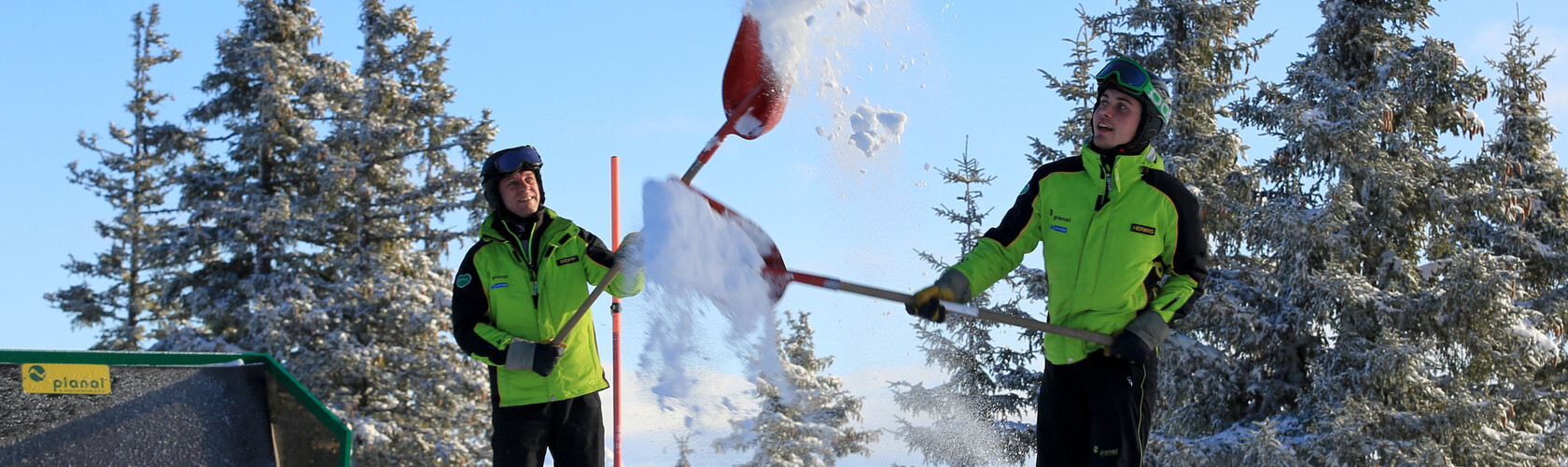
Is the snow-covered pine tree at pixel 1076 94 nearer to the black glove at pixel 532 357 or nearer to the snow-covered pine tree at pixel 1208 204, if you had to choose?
the snow-covered pine tree at pixel 1208 204

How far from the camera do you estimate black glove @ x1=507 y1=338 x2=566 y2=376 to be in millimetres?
4117

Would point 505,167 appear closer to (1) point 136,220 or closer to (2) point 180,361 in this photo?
(2) point 180,361

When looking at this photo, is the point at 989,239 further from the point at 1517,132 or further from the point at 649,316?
the point at 1517,132

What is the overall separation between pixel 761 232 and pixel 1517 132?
19.2m

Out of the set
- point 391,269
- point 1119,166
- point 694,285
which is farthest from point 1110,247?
point 391,269

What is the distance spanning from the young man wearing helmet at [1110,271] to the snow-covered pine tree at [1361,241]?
11.1m

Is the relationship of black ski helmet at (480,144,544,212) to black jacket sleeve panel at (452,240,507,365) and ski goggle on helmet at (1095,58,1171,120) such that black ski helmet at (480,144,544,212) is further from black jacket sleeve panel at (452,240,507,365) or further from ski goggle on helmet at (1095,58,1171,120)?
ski goggle on helmet at (1095,58,1171,120)

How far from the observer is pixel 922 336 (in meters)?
12.5

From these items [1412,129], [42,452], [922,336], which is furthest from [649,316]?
[1412,129]

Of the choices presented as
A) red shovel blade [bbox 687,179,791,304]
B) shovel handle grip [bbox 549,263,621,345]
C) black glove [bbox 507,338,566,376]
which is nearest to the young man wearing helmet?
red shovel blade [bbox 687,179,791,304]

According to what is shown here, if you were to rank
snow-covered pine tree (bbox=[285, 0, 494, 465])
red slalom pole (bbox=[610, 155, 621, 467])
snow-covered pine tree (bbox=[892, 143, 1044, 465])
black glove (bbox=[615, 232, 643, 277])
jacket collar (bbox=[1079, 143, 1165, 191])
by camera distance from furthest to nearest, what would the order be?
snow-covered pine tree (bbox=[285, 0, 494, 465]), snow-covered pine tree (bbox=[892, 143, 1044, 465]), red slalom pole (bbox=[610, 155, 621, 467]), black glove (bbox=[615, 232, 643, 277]), jacket collar (bbox=[1079, 143, 1165, 191])

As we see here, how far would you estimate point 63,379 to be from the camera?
4324 millimetres

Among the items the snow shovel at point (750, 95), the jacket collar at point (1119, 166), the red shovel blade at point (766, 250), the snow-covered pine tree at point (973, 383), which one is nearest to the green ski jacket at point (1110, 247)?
the jacket collar at point (1119, 166)

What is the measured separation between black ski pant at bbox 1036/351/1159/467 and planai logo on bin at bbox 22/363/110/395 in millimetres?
3444
